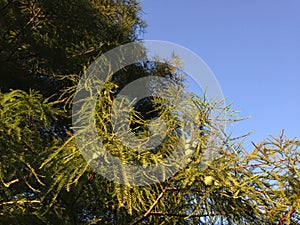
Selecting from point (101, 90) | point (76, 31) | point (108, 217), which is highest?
point (76, 31)

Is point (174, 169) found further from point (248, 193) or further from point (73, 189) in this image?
point (73, 189)

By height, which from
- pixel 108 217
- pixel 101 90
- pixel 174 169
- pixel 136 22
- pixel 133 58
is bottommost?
pixel 108 217

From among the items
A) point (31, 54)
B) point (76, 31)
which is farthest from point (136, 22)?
point (31, 54)

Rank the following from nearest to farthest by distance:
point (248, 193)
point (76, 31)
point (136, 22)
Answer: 1. point (248, 193)
2. point (76, 31)
3. point (136, 22)

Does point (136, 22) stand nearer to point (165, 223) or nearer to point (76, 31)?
point (76, 31)

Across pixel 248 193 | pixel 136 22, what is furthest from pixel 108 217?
pixel 136 22

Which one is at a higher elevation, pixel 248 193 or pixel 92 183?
pixel 248 193

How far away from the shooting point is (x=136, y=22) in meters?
6.25

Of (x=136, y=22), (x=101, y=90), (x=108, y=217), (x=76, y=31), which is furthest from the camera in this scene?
(x=136, y=22)

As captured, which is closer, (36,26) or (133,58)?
(36,26)

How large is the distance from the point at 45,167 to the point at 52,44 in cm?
234

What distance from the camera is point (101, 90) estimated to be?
2.43m

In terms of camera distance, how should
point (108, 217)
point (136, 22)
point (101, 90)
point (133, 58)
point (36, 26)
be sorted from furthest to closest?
point (136, 22), point (133, 58), point (36, 26), point (108, 217), point (101, 90)

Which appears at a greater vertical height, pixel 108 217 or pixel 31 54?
pixel 31 54
